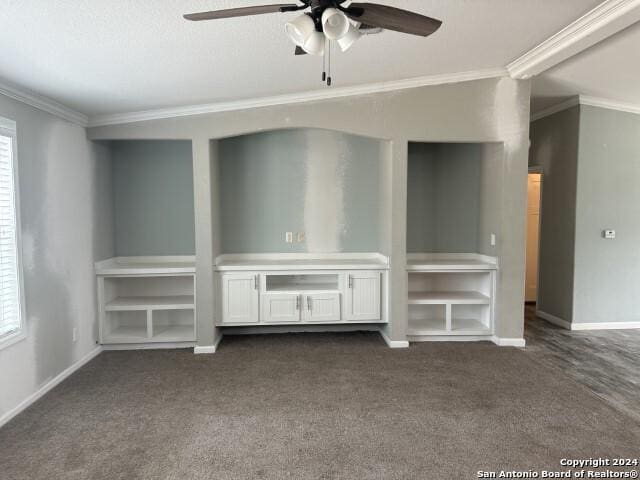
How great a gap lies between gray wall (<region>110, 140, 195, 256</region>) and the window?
1659 millimetres

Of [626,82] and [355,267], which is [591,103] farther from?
[355,267]

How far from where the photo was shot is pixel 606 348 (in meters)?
4.37

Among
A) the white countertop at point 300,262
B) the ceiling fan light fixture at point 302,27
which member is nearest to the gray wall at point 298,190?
the white countertop at point 300,262

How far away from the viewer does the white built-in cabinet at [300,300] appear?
4371mm

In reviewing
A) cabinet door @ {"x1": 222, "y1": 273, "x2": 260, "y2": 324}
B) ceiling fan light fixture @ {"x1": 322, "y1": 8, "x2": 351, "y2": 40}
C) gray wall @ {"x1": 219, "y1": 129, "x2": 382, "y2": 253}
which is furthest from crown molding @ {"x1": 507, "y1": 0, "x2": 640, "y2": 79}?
cabinet door @ {"x1": 222, "y1": 273, "x2": 260, "y2": 324}

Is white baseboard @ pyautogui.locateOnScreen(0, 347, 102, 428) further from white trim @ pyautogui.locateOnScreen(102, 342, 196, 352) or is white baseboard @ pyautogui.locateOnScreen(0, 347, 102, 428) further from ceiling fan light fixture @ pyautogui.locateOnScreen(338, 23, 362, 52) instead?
ceiling fan light fixture @ pyautogui.locateOnScreen(338, 23, 362, 52)

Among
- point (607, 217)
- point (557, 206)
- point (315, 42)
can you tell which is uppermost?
point (315, 42)

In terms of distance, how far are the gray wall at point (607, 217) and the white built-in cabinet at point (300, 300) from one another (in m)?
2.72

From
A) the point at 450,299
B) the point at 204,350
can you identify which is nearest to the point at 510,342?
the point at 450,299

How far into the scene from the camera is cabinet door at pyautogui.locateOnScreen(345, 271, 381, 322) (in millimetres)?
4430

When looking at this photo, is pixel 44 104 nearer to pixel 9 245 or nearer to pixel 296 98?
pixel 9 245

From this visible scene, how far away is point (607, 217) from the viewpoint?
5078mm

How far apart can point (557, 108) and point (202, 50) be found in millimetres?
4662

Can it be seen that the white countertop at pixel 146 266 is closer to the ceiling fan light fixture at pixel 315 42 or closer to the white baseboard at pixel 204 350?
the white baseboard at pixel 204 350
